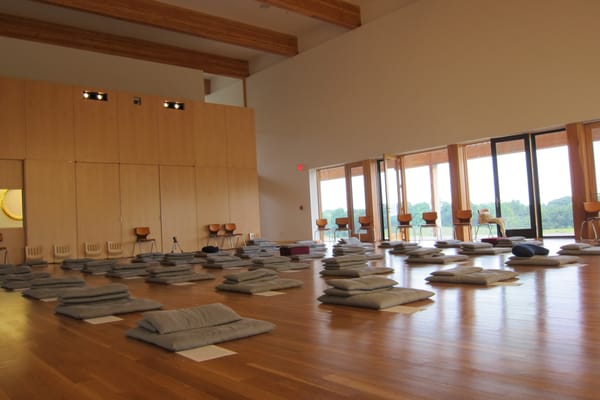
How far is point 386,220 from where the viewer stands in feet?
44.6

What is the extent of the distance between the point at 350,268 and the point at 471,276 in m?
Result: 1.47

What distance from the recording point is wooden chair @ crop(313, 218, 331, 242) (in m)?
14.1

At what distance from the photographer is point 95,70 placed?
13.2 metres

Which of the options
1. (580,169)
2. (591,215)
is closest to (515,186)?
(580,169)

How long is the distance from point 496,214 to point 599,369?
1031 cm

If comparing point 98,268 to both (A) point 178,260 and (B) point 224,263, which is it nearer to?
(A) point 178,260

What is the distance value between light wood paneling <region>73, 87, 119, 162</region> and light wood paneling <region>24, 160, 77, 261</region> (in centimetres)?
57

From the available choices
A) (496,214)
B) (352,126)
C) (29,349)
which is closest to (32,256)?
(352,126)

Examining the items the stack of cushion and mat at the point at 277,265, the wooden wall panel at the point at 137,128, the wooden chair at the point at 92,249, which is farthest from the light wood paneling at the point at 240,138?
the stack of cushion and mat at the point at 277,265

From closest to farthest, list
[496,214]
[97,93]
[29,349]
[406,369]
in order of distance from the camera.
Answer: [406,369] → [29,349] → [496,214] → [97,93]

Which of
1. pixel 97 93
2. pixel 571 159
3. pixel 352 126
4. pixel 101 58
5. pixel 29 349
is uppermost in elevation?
pixel 101 58

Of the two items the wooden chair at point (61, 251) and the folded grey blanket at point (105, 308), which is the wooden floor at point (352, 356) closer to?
the folded grey blanket at point (105, 308)

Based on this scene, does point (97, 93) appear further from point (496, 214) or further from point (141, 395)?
point (141, 395)

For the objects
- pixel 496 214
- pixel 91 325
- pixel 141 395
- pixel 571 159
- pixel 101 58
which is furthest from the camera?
pixel 101 58
